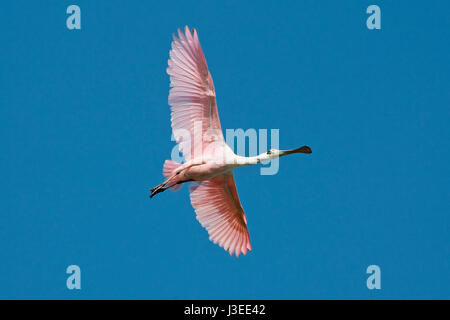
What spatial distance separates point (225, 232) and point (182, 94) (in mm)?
2451

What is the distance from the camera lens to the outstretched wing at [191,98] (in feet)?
40.1

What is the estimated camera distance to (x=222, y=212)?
13.6 meters

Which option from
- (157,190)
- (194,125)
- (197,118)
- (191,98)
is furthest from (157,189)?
(191,98)

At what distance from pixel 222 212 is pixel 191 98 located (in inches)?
82.8

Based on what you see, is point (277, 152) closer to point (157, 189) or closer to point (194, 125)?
point (194, 125)

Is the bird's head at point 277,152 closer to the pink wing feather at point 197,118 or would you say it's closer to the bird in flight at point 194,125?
the bird in flight at point 194,125

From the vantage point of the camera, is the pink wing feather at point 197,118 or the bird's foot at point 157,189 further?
the bird's foot at point 157,189

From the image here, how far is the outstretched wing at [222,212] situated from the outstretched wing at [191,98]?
939 mm

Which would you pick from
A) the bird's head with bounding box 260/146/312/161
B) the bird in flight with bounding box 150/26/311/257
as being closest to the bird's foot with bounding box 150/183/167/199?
the bird in flight with bounding box 150/26/311/257

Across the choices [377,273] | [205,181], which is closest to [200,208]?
[205,181]

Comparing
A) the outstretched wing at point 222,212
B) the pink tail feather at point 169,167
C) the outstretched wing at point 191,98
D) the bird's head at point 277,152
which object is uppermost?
the outstretched wing at point 191,98

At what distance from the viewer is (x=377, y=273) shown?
14.4 meters

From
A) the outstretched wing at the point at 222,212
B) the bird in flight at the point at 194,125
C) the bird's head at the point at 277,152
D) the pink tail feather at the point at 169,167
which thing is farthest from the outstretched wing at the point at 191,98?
the outstretched wing at the point at 222,212
